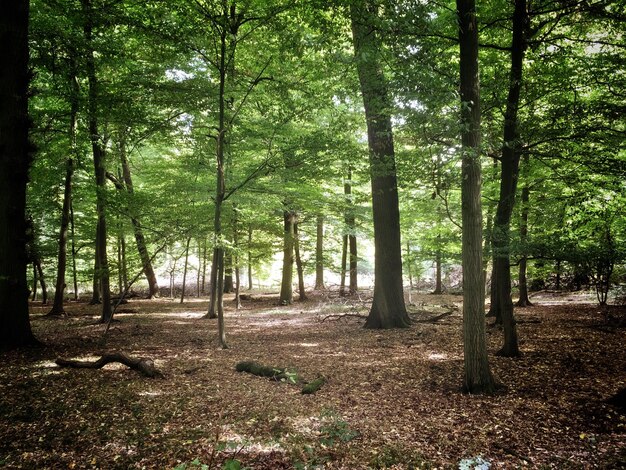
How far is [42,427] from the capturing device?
4.09 meters

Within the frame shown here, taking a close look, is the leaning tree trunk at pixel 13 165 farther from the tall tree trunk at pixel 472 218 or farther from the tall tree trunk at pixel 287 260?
the tall tree trunk at pixel 287 260

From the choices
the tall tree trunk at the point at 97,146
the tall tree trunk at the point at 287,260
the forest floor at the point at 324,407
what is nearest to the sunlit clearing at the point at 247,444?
the forest floor at the point at 324,407

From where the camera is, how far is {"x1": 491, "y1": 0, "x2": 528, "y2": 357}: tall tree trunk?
6668 mm

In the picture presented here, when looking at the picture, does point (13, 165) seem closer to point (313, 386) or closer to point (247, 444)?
point (247, 444)

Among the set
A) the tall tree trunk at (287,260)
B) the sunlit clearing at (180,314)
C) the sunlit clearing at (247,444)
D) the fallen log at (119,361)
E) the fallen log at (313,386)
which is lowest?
the sunlit clearing at (180,314)

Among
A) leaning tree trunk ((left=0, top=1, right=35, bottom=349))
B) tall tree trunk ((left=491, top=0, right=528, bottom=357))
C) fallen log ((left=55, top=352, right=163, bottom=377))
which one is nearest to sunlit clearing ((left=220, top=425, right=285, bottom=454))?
fallen log ((left=55, top=352, right=163, bottom=377))

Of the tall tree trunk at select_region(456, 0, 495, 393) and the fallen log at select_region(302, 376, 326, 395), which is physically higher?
the tall tree trunk at select_region(456, 0, 495, 393)

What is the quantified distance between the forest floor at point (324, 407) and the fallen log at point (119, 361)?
144mm

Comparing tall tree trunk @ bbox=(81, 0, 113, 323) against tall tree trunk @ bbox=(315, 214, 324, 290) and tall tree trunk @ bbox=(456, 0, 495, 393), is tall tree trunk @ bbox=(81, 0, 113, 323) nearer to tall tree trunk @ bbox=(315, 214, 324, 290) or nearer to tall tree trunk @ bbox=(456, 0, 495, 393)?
tall tree trunk @ bbox=(456, 0, 495, 393)

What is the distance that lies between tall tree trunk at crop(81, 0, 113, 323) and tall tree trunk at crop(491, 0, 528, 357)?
8504 millimetres

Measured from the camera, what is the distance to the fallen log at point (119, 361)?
20.1 feet

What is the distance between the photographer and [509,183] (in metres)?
7.27

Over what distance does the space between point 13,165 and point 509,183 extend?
32.0 ft

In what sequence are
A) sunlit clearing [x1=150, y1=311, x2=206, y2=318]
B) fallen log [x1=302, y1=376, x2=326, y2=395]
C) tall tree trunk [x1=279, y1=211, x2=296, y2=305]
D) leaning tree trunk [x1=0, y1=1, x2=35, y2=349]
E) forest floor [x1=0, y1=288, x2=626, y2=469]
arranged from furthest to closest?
tall tree trunk [x1=279, y1=211, x2=296, y2=305], sunlit clearing [x1=150, y1=311, x2=206, y2=318], leaning tree trunk [x1=0, y1=1, x2=35, y2=349], fallen log [x1=302, y1=376, x2=326, y2=395], forest floor [x1=0, y1=288, x2=626, y2=469]
